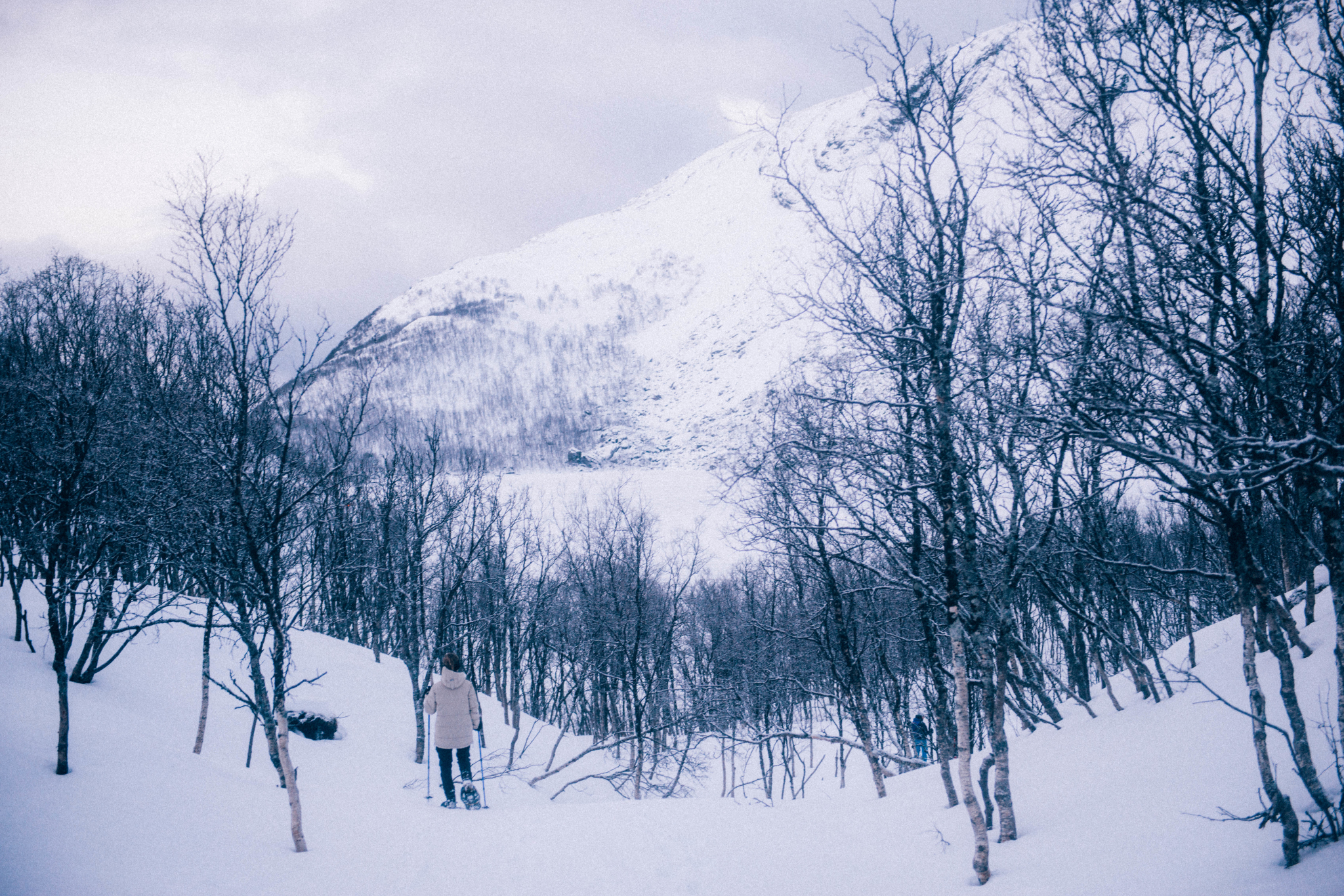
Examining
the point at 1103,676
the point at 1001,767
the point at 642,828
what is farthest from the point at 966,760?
the point at 1103,676

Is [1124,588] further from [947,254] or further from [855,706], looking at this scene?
[947,254]

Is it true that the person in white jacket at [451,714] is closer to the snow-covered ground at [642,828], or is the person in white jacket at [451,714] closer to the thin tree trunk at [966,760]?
the snow-covered ground at [642,828]

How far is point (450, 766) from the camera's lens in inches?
351

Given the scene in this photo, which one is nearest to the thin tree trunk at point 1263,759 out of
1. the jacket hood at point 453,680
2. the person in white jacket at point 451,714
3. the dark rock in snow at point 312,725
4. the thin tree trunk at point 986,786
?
the thin tree trunk at point 986,786

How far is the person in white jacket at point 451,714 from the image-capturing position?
29.3ft

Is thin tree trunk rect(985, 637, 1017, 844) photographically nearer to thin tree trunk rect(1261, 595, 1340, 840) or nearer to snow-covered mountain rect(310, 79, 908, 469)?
thin tree trunk rect(1261, 595, 1340, 840)

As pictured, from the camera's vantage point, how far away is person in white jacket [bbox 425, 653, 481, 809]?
8.95 meters

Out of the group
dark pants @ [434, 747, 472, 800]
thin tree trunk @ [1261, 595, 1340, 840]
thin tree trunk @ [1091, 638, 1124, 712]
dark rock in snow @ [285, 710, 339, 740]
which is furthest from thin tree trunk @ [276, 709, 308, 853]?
thin tree trunk @ [1091, 638, 1124, 712]

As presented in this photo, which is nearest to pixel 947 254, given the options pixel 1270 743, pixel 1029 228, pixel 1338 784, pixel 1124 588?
pixel 1029 228

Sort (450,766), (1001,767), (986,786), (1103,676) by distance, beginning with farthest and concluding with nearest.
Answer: (1103,676)
(450,766)
(986,786)
(1001,767)

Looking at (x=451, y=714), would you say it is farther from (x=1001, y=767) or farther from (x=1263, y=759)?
(x=1263, y=759)

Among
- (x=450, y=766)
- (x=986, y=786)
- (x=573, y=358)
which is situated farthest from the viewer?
(x=573, y=358)

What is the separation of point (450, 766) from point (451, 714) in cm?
68

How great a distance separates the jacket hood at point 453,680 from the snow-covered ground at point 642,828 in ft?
4.98
